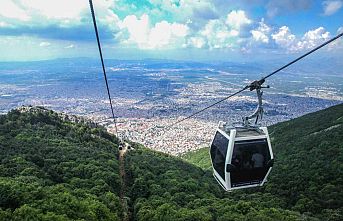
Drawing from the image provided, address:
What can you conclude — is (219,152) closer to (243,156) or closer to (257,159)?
(243,156)

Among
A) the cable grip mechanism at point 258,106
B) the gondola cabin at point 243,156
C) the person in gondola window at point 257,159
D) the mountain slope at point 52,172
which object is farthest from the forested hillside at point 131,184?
the cable grip mechanism at point 258,106

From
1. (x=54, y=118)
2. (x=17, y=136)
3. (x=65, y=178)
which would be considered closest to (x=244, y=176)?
(x=65, y=178)

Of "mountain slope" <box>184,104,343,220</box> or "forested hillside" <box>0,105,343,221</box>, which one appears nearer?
"forested hillside" <box>0,105,343,221</box>

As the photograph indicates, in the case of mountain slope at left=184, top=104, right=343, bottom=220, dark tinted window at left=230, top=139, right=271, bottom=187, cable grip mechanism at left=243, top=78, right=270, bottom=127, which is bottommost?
mountain slope at left=184, top=104, right=343, bottom=220

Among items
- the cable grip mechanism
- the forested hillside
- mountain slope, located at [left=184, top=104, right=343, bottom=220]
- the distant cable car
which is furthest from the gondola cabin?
mountain slope, located at [left=184, top=104, right=343, bottom=220]

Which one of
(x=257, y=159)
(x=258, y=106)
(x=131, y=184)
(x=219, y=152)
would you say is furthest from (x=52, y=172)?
(x=258, y=106)

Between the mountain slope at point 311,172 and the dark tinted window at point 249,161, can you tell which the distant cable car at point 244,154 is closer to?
the dark tinted window at point 249,161

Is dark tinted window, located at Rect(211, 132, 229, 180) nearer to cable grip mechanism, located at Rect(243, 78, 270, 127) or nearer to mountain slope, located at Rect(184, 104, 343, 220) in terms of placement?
cable grip mechanism, located at Rect(243, 78, 270, 127)
